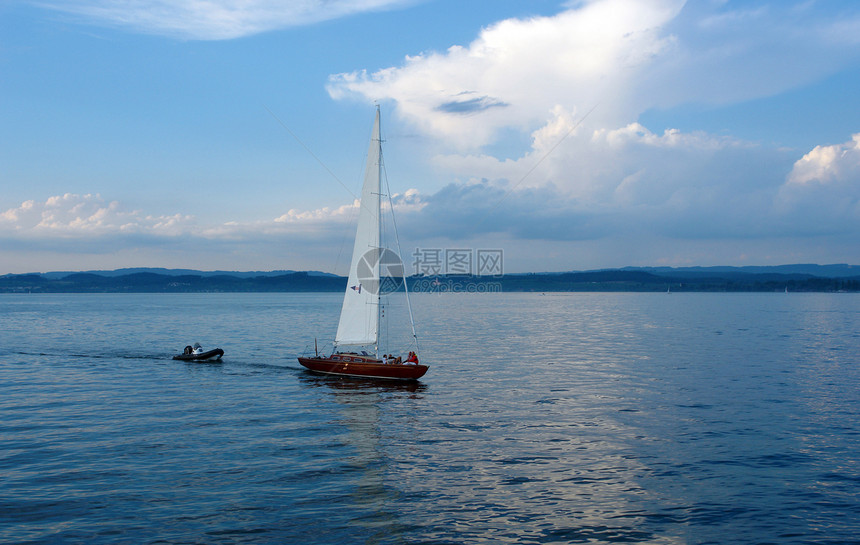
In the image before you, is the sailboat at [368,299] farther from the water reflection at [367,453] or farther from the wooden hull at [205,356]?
the wooden hull at [205,356]

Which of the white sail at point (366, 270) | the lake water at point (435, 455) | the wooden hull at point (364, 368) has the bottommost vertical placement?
the lake water at point (435, 455)

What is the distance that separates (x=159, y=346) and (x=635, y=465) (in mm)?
70888

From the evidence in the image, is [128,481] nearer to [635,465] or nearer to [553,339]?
[635,465]

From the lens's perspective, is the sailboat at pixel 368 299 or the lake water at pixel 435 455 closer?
the lake water at pixel 435 455

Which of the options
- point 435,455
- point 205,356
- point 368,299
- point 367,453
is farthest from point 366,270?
point 205,356

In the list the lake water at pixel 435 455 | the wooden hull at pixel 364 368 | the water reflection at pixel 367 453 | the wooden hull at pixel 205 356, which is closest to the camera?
the lake water at pixel 435 455

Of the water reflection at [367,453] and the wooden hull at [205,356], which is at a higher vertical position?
the wooden hull at [205,356]

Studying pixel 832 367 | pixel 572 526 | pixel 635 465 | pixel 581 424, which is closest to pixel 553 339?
pixel 832 367

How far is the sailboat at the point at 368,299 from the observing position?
4553 centimetres

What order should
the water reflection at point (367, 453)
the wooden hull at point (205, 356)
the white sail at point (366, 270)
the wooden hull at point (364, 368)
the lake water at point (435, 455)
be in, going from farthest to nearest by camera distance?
the wooden hull at point (205, 356) < the wooden hull at point (364, 368) < the white sail at point (366, 270) < the water reflection at point (367, 453) < the lake water at point (435, 455)

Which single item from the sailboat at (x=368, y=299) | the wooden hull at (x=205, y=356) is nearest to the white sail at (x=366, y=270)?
the sailboat at (x=368, y=299)

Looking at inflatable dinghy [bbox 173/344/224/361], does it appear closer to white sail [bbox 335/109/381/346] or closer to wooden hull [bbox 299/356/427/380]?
wooden hull [bbox 299/356/427/380]

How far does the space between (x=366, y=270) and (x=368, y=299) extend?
2543 mm

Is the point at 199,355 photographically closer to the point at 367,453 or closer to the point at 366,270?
Answer: the point at 366,270
